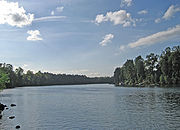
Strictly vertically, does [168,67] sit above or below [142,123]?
above

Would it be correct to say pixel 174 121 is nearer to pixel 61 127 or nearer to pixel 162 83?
pixel 61 127

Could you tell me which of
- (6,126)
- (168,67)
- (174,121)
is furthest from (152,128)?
(168,67)

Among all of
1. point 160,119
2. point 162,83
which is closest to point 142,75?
point 162,83

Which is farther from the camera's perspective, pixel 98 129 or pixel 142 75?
pixel 142 75

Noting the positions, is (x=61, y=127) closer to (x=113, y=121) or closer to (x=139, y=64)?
(x=113, y=121)

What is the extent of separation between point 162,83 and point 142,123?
5324 inches

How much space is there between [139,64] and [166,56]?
32551mm

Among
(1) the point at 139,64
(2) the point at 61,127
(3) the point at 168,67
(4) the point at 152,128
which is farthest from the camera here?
(1) the point at 139,64

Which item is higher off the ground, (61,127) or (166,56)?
(166,56)

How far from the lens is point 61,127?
1342 inches

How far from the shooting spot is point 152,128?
105ft

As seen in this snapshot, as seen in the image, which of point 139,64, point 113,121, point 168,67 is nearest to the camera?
point 113,121

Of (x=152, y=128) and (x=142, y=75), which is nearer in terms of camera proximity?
(x=152, y=128)

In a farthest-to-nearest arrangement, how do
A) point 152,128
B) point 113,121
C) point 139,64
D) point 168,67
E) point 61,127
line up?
1. point 139,64
2. point 168,67
3. point 113,121
4. point 61,127
5. point 152,128
